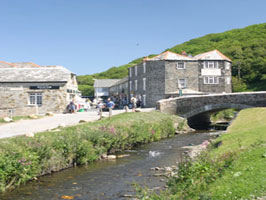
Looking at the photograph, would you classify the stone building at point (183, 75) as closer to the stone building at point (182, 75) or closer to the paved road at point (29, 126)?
the stone building at point (182, 75)

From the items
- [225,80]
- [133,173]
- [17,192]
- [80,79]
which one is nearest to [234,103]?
[225,80]

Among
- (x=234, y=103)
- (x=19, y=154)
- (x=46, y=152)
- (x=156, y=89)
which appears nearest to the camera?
(x=19, y=154)

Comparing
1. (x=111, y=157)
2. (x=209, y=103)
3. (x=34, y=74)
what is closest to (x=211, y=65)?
(x=209, y=103)

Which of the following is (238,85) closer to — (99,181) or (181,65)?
(181,65)

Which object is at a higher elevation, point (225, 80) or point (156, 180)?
point (225, 80)

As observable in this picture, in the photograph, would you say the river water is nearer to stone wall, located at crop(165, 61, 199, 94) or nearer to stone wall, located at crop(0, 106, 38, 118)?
stone wall, located at crop(0, 106, 38, 118)

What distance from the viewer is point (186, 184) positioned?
6555mm

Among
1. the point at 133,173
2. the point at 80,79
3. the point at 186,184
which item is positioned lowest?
the point at 133,173

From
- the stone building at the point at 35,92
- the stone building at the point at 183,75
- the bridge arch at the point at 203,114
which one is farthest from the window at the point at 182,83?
the stone building at the point at 35,92

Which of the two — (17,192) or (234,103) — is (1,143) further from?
(234,103)

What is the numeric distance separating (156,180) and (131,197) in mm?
1828

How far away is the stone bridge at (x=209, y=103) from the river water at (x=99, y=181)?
15.3 m

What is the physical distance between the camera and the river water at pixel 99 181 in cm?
839

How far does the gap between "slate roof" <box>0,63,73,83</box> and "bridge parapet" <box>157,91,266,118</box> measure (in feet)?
38.3
